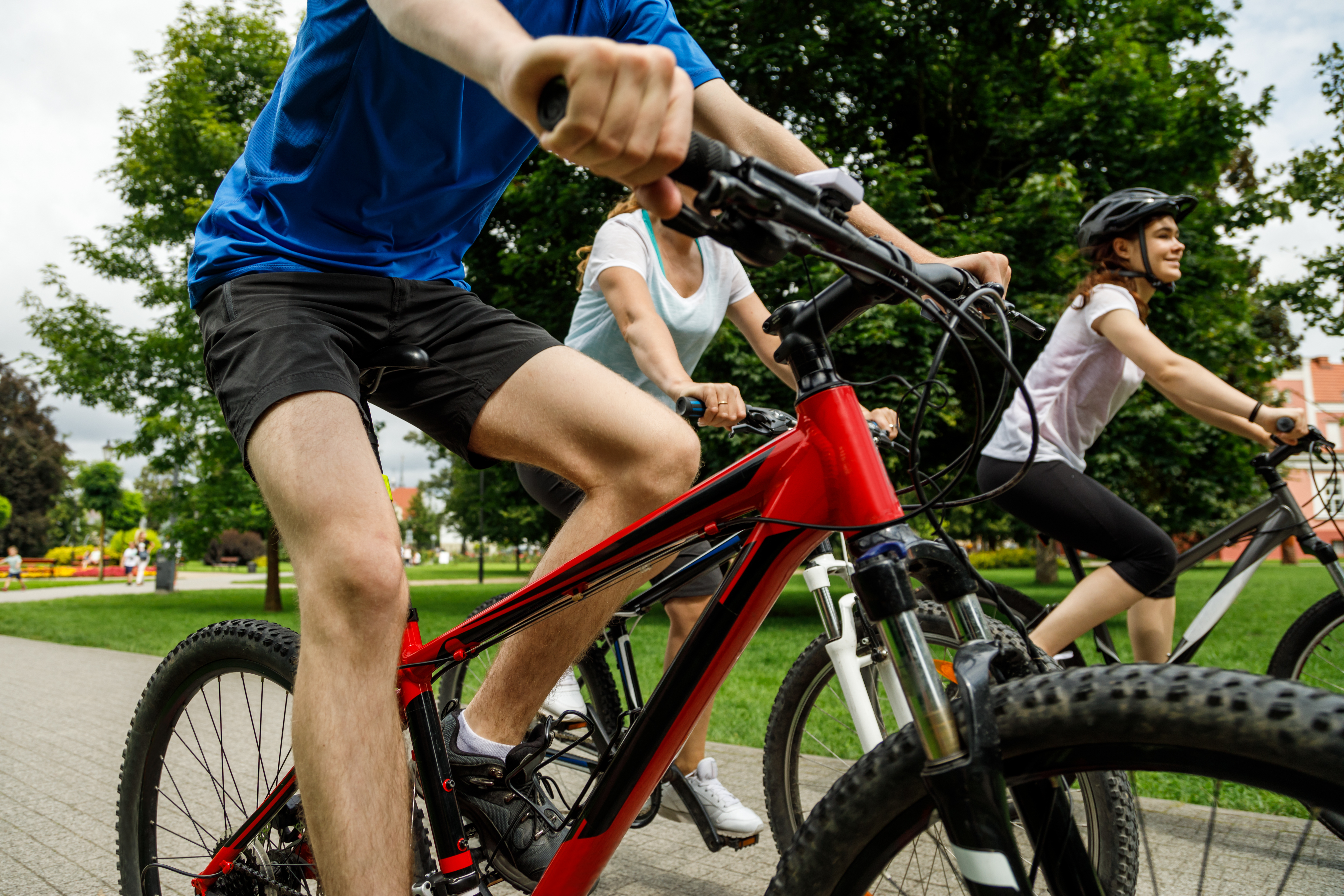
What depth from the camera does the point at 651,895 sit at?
2.63 metres

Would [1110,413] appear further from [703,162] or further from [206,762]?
[206,762]

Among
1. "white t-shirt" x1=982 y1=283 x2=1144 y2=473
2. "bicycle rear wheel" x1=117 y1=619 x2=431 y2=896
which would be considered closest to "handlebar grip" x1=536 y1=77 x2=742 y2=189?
"bicycle rear wheel" x1=117 y1=619 x2=431 y2=896

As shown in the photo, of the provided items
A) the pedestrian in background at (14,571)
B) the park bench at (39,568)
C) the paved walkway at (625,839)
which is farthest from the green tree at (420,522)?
the paved walkway at (625,839)

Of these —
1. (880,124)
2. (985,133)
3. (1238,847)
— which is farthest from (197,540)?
(1238,847)

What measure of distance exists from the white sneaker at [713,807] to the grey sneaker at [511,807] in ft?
2.54

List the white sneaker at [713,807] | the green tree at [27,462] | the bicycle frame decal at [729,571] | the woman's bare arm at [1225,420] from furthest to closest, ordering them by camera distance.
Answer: the green tree at [27,462] < the woman's bare arm at [1225,420] < the white sneaker at [713,807] < the bicycle frame decal at [729,571]

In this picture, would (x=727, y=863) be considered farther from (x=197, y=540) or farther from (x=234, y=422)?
(x=197, y=540)

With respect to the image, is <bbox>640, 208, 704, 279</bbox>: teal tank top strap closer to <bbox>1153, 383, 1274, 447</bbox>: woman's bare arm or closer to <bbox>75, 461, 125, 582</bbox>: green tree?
<bbox>1153, 383, 1274, 447</bbox>: woman's bare arm

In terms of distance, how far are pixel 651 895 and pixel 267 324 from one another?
1974mm

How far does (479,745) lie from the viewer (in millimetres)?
1823

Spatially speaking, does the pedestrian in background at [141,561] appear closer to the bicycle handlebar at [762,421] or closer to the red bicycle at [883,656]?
the red bicycle at [883,656]

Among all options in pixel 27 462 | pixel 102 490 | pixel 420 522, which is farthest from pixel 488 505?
pixel 420 522

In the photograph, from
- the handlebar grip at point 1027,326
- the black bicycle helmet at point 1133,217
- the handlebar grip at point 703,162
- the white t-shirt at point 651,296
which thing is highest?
the black bicycle helmet at point 1133,217

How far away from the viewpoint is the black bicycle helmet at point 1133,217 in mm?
3312
